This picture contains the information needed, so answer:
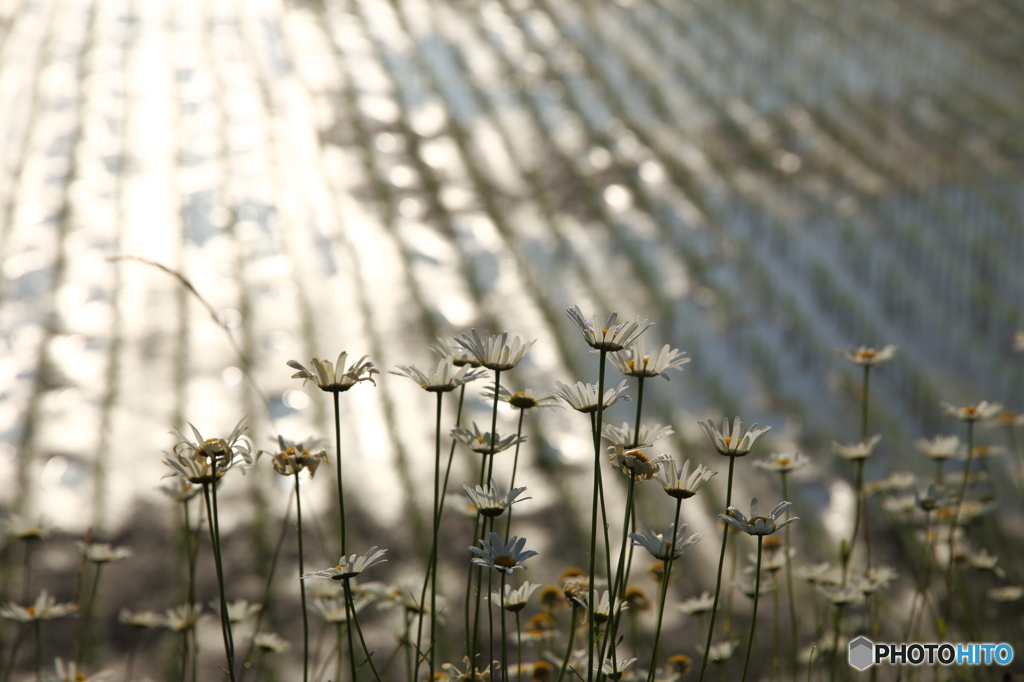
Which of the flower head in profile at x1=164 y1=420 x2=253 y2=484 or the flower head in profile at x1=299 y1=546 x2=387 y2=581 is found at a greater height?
the flower head in profile at x1=164 y1=420 x2=253 y2=484

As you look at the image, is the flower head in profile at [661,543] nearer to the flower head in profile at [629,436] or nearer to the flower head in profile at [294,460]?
the flower head in profile at [629,436]

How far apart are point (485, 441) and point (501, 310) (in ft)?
7.37

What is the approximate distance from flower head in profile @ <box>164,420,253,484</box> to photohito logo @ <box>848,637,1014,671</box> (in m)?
0.91

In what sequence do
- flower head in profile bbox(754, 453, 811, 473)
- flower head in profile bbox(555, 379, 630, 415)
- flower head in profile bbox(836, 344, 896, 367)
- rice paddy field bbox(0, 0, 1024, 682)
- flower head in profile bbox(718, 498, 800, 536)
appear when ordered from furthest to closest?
rice paddy field bbox(0, 0, 1024, 682), flower head in profile bbox(836, 344, 896, 367), flower head in profile bbox(754, 453, 811, 473), flower head in profile bbox(555, 379, 630, 415), flower head in profile bbox(718, 498, 800, 536)

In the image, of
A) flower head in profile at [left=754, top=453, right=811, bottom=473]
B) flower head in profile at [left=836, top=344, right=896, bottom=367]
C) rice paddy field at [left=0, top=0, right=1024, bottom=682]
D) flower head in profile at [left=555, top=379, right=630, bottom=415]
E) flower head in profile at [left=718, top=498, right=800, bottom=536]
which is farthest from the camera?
rice paddy field at [left=0, top=0, right=1024, bottom=682]

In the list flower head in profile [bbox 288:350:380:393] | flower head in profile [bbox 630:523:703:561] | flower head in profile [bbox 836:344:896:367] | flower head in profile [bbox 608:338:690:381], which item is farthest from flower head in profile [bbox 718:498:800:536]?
flower head in profile [bbox 836:344:896:367]

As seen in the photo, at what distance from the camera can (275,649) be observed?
1.10 m

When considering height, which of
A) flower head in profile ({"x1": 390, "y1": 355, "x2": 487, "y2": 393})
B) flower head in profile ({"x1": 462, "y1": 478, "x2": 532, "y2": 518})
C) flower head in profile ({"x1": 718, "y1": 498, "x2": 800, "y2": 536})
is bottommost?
flower head in profile ({"x1": 718, "y1": 498, "x2": 800, "y2": 536})

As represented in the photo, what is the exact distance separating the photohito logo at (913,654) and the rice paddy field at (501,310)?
3 centimetres

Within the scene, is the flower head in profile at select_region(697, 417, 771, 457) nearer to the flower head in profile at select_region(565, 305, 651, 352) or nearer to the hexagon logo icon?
the flower head in profile at select_region(565, 305, 651, 352)

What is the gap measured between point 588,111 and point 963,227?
6.36ft

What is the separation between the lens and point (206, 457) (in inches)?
30.2

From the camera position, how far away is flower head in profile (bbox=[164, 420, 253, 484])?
741 millimetres

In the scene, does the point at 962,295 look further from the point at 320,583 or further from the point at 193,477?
the point at 193,477
